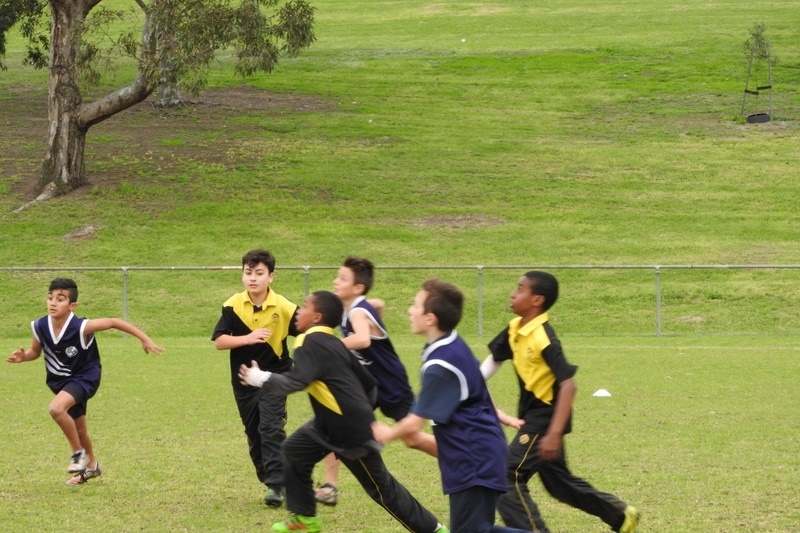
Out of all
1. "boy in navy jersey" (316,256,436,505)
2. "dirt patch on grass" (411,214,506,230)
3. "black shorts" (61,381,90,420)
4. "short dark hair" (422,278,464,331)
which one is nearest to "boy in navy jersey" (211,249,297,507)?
"boy in navy jersey" (316,256,436,505)

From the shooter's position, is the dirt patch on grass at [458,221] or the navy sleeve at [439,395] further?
the dirt patch on grass at [458,221]

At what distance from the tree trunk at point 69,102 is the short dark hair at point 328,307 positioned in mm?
25631

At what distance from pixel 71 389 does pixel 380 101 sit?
41699 mm

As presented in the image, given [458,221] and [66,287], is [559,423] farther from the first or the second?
[458,221]

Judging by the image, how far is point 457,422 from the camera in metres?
5.81

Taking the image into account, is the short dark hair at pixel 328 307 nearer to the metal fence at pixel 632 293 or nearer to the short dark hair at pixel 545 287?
the short dark hair at pixel 545 287

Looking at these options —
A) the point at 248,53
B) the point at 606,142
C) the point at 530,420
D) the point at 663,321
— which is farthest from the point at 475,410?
the point at 606,142

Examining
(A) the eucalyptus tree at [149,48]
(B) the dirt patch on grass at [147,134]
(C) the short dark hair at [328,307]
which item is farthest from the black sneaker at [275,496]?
(B) the dirt patch on grass at [147,134]

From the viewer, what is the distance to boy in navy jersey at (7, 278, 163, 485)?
862cm

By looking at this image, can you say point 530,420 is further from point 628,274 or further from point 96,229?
point 96,229

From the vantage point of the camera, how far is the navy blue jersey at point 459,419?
5750mm

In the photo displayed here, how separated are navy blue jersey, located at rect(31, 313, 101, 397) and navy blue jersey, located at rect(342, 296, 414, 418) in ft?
6.88

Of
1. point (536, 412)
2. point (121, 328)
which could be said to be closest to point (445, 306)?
point (536, 412)

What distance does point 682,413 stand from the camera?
1239 cm
